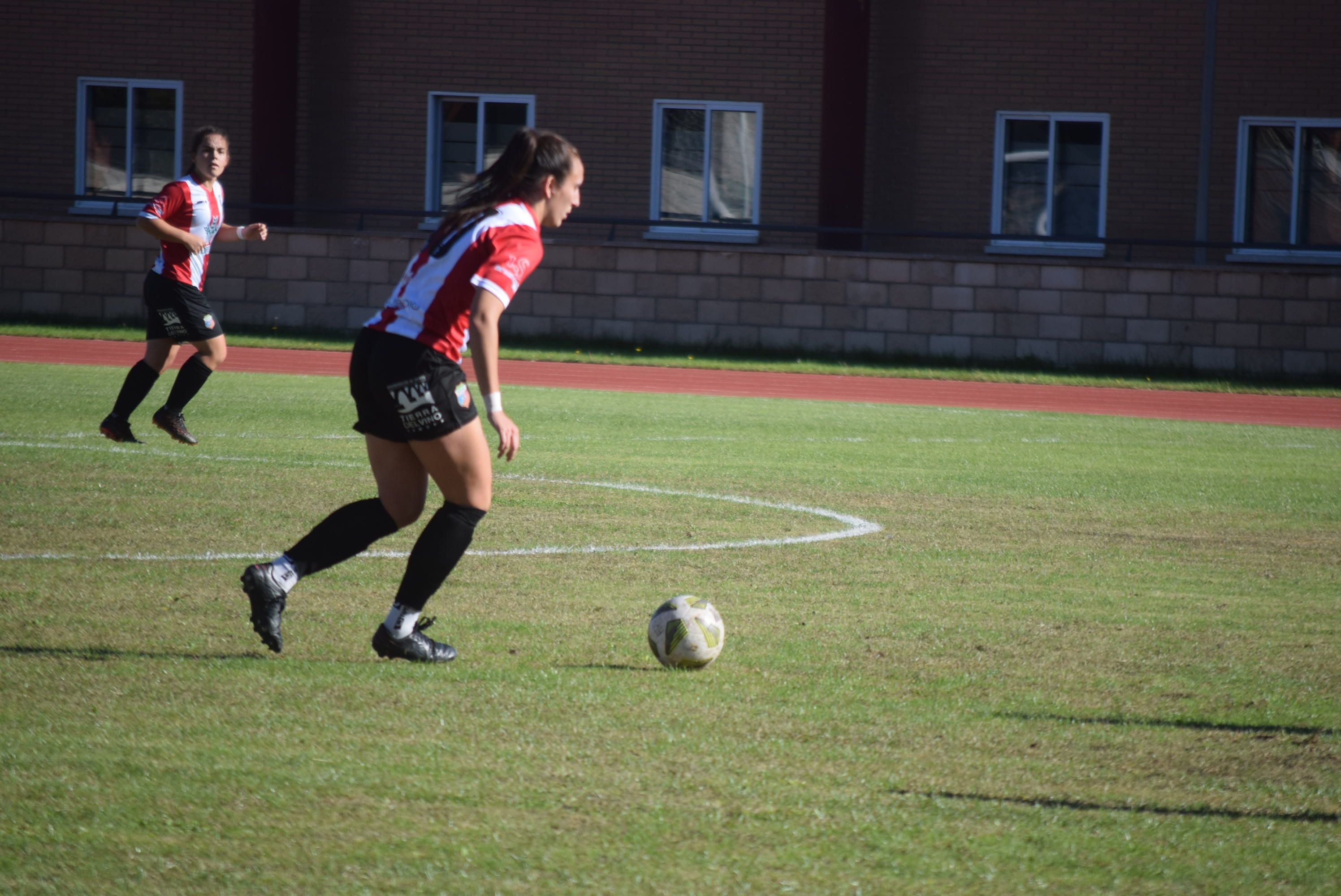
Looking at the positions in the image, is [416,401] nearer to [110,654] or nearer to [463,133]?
[110,654]

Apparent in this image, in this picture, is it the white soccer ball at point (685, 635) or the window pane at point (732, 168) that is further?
the window pane at point (732, 168)

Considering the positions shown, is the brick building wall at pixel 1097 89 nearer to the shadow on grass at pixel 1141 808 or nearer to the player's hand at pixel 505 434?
the player's hand at pixel 505 434

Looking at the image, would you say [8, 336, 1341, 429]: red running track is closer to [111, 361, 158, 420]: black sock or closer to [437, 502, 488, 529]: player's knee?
[111, 361, 158, 420]: black sock

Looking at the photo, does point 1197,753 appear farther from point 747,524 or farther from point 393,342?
point 747,524

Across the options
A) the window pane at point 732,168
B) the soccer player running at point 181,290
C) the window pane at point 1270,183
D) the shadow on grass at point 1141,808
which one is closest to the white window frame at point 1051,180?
the window pane at point 1270,183

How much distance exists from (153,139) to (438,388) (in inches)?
924

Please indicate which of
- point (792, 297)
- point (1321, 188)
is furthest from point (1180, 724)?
point (1321, 188)

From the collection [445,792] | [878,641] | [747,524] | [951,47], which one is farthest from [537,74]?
[445,792]

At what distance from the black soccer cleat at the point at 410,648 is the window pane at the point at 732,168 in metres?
20.4

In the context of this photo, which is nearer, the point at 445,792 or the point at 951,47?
the point at 445,792

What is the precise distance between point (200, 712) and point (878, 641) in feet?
8.48

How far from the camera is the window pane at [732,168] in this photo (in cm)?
→ 2516

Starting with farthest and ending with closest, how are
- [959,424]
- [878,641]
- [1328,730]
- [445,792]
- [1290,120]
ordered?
1. [1290,120]
2. [959,424]
3. [878,641]
4. [1328,730]
5. [445,792]

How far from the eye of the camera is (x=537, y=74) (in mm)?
25391
